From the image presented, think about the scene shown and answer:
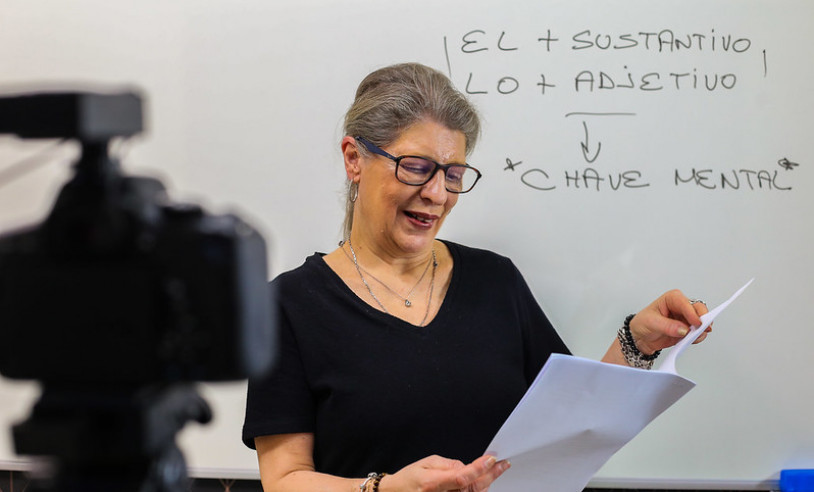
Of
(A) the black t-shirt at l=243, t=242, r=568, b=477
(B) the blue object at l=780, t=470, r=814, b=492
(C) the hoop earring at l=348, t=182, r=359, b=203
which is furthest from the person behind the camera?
(B) the blue object at l=780, t=470, r=814, b=492

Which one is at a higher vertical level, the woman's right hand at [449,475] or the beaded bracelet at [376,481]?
the woman's right hand at [449,475]

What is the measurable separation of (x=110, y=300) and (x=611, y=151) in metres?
1.25

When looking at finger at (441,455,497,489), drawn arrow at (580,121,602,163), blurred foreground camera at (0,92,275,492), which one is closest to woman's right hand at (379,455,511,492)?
finger at (441,455,497,489)

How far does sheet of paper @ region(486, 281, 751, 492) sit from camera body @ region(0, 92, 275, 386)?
0.58 metres

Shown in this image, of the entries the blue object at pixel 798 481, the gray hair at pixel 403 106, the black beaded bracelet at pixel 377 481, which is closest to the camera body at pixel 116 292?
the black beaded bracelet at pixel 377 481

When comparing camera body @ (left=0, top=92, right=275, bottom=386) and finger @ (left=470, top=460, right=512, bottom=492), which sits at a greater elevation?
camera body @ (left=0, top=92, right=275, bottom=386)

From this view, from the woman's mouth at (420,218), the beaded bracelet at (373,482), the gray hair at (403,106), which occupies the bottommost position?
the beaded bracelet at (373,482)

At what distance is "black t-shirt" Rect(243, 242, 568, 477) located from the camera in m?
1.09

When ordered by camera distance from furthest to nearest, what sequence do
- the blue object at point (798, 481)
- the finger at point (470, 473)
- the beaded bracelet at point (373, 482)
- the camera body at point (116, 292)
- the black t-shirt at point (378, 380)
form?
1. the blue object at point (798, 481)
2. the black t-shirt at point (378, 380)
3. the beaded bracelet at point (373, 482)
4. the finger at point (470, 473)
5. the camera body at point (116, 292)

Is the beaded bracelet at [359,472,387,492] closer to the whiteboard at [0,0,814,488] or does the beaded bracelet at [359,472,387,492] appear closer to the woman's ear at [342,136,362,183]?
the woman's ear at [342,136,362,183]

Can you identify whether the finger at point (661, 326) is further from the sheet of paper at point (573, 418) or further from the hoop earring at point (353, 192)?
the hoop earring at point (353, 192)

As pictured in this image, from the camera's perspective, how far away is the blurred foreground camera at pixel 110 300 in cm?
34

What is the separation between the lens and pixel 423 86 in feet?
3.74

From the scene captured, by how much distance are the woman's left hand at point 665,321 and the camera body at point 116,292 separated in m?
0.86
